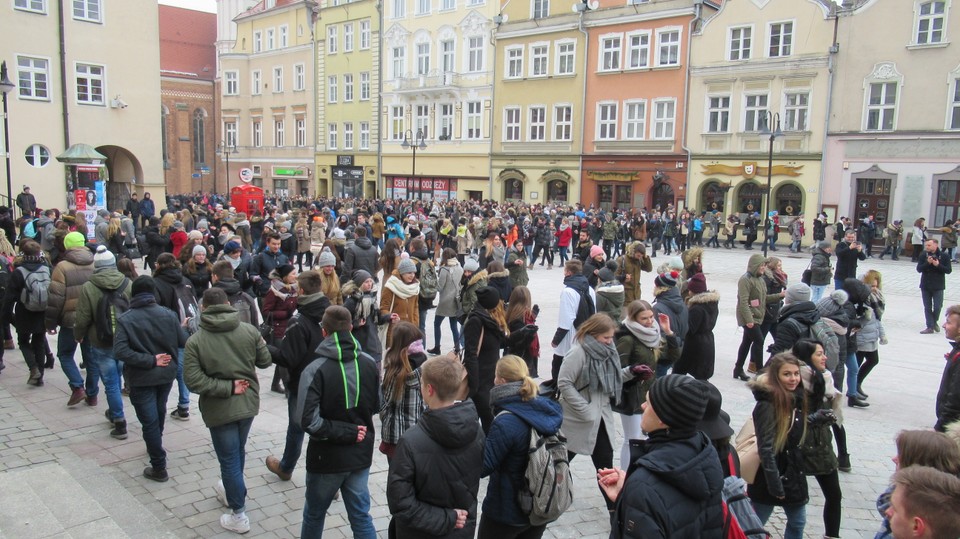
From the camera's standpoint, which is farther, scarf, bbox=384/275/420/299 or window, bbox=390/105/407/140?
window, bbox=390/105/407/140

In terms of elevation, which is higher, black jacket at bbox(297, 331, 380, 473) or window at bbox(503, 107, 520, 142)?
window at bbox(503, 107, 520, 142)

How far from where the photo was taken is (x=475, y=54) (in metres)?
41.1

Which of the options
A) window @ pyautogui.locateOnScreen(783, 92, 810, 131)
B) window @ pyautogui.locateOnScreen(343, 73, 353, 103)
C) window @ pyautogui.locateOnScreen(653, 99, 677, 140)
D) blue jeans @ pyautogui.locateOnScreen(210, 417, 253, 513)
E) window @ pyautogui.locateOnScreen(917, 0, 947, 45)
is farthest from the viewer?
window @ pyautogui.locateOnScreen(343, 73, 353, 103)

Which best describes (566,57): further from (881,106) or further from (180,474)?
(180,474)

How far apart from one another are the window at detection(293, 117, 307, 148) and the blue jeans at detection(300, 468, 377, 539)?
48983 millimetres

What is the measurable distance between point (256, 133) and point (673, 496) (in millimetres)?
56294

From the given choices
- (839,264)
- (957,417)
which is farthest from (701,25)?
(957,417)

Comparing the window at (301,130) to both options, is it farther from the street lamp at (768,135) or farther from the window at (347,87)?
the street lamp at (768,135)

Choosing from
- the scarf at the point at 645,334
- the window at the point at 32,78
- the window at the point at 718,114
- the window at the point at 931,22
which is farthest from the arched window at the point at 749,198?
the window at the point at 32,78

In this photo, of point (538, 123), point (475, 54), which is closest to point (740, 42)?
point (538, 123)

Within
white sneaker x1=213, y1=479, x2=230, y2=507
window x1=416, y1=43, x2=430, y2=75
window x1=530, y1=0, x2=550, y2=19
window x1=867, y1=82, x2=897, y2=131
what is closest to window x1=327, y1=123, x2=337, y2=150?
window x1=416, y1=43, x2=430, y2=75

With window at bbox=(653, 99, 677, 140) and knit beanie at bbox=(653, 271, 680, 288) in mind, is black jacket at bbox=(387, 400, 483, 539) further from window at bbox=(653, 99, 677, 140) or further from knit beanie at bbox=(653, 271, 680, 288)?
window at bbox=(653, 99, 677, 140)

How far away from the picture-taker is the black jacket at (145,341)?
5734 mm

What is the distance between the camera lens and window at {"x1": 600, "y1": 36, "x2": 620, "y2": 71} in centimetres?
3538
